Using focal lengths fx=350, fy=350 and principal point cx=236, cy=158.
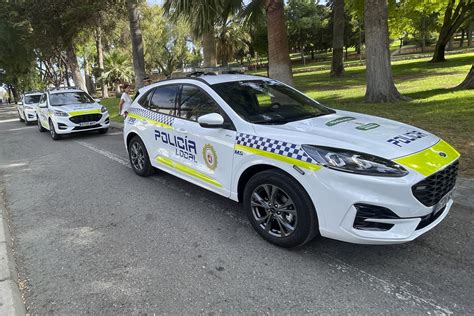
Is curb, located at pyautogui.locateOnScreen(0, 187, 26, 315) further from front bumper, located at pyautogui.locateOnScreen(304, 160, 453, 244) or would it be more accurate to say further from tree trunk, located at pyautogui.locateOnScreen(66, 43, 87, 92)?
tree trunk, located at pyautogui.locateOnScreen(66, 43, 87, 92)

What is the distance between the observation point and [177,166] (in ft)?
15.8

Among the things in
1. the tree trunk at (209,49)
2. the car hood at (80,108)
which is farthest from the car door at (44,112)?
the tree trunk at (209,49)

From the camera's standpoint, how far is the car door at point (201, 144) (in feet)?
12.8

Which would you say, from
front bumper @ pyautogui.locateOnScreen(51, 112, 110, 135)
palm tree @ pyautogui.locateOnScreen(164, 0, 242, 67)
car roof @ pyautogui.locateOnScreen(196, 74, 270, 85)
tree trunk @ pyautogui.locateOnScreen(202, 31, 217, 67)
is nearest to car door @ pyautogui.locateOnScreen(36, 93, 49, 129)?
front bumper @ pyautogui.locateOnScreen(51, 112, 110, 135)

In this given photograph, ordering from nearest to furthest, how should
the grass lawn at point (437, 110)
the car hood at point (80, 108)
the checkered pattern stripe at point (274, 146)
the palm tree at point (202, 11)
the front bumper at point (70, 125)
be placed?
the checkered pattern stripe at point (274, 146)
the grass lawn at point (437, 110)
the palm tree at point (202, 11)
the front bumper at point (70, 125)
the car hood at point (80, 108)

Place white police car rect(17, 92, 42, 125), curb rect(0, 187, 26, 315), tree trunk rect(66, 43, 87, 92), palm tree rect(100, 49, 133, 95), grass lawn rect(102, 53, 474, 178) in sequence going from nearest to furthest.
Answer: curb rect(0, 187, 26, 315), grass lawn rect(102, 53, 474, 178), white police car rect(17, 92, 42, 125), tree trunk rect(66, 43, 87, 92), palm tree rect(100, 49, 133, 95)

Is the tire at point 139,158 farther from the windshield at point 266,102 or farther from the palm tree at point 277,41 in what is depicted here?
the palm tree at point 277,41

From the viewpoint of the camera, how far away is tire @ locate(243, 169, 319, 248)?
10.4ft

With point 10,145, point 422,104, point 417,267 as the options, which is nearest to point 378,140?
point 417,267

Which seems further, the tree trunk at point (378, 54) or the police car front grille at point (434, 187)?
the tree trunk at point (378, 54)

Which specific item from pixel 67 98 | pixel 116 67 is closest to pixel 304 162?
pixel 67 98

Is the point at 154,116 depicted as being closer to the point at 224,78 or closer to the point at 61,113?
the point at 224,78

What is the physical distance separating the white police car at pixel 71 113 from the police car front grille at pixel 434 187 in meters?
10.3

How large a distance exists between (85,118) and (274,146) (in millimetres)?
9231
